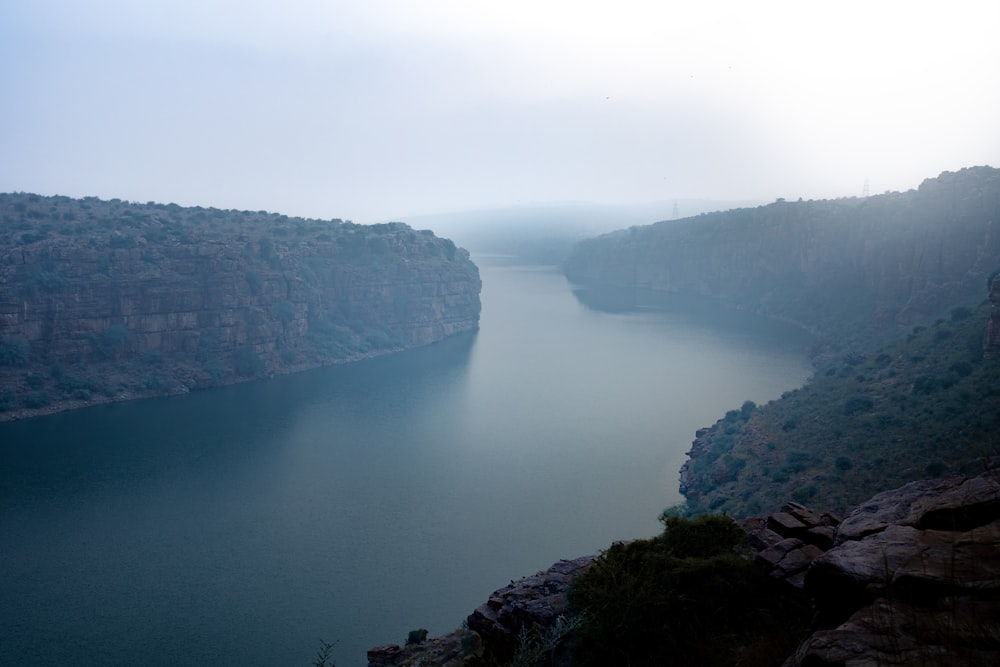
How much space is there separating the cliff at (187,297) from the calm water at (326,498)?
498cm

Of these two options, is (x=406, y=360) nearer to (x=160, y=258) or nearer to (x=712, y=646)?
(x=160, y=258)

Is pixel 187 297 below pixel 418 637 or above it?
above

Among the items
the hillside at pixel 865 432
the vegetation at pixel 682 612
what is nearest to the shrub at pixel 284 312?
the hillside at pixel 865 432

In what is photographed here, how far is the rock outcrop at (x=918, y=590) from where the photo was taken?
20.0 ft

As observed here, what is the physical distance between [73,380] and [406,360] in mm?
30193

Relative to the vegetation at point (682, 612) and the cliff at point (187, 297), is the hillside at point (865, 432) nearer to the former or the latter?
the vegetation at point (682, 612)

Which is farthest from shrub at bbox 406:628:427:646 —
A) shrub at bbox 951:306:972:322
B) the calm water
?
shrub at bbox 951:306:972:322

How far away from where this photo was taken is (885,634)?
6750mm

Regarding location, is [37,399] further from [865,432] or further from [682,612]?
[682,612]

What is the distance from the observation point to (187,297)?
66625 mm

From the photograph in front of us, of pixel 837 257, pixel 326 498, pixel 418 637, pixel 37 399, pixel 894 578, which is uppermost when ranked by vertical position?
pixel 837 257

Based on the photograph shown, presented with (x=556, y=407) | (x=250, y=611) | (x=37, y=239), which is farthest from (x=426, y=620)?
(x=37, y=239)

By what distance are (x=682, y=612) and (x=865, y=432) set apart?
23.5m

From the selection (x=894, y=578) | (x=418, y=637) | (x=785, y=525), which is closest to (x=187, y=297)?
(x=418, y=637)
